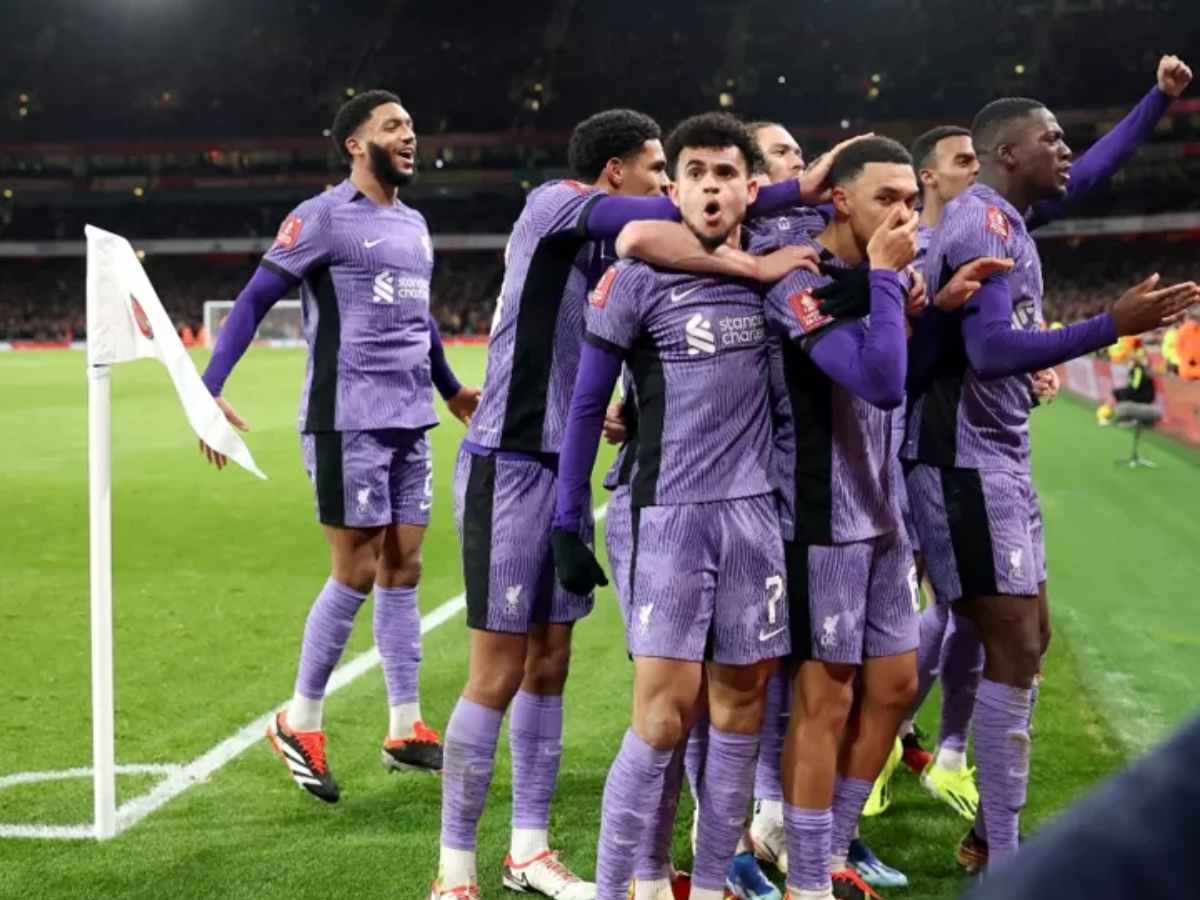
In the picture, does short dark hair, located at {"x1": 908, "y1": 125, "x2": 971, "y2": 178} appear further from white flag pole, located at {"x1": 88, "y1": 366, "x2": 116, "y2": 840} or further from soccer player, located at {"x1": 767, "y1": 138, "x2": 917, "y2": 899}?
white flag pole, located at {"x1": 88, "y1": 366, "x2": 116, "y2": 840}

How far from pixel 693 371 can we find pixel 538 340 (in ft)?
2.35

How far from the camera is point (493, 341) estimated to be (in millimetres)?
3990

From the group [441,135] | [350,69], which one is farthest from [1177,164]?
[350,69]

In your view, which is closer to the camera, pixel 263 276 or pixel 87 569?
pixel 263 276

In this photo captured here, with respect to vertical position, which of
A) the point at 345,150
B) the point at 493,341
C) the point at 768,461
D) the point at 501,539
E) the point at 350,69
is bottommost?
the point at 501,539

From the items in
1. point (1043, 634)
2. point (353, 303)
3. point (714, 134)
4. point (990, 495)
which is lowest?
point (1043, 634)

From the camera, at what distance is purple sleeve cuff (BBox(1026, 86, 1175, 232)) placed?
4.57 metres

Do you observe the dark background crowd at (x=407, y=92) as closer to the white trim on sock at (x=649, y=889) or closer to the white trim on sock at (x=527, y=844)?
the white trim on sock at (x=527, y=844)

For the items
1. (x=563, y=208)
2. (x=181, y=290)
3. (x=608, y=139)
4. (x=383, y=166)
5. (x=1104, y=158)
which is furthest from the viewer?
(x=181, y=290)

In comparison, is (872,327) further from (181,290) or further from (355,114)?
(181,290)

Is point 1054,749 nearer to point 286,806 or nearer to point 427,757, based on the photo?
point 427,757

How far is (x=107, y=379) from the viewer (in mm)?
3998

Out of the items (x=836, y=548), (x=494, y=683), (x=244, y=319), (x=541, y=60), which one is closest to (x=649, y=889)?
(x=494, y=683)

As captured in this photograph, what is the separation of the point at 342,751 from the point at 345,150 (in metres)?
2.25
